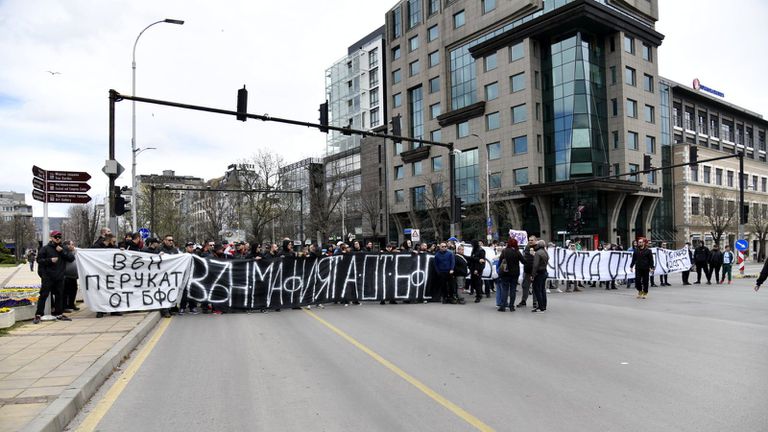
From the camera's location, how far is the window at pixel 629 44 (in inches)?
2015

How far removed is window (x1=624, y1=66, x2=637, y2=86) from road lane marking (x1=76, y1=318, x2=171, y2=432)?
168ft

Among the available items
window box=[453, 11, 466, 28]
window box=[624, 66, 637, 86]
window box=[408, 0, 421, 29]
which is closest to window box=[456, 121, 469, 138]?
window box=[453, 11, 466, 28]

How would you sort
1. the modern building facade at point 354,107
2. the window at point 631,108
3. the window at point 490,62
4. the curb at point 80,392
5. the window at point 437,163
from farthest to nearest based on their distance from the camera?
the modern building facade at point 354,107 → the window at point 437,163 → the window at point 490,62 → the window at point 631,108 → the curb at point 80,392

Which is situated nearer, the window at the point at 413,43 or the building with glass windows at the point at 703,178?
the building with glass windows at the point at 703,178

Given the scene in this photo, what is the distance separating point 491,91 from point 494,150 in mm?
6058

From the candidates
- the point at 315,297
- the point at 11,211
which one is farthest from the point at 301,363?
the point at 11,211

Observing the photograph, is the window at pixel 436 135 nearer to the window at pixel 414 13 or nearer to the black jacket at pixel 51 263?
the window at pixel 414 13

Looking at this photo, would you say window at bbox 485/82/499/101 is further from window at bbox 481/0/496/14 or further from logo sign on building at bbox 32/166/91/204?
logo sign on building at bbox 32/166/91/204

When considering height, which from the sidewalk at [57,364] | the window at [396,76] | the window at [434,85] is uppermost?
the window at [396,76]

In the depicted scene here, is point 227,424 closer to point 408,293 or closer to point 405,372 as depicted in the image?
point 405,372

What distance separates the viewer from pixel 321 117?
634 inches

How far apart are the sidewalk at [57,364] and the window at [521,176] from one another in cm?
4406

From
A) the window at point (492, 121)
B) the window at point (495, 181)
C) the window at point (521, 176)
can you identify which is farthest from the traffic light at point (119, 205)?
the window at point (492, 121)

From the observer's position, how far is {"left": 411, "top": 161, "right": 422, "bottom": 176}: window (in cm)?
6494
